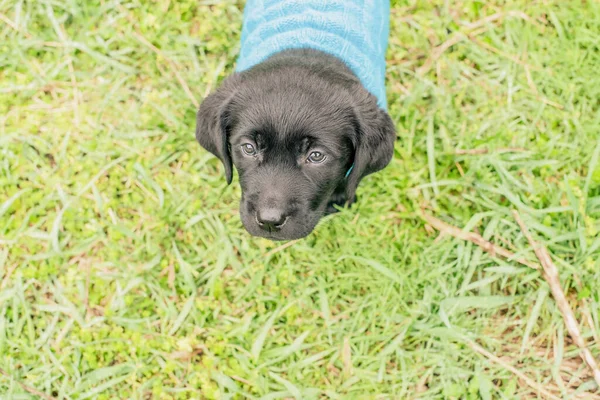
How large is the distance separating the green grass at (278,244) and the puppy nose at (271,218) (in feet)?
2.72

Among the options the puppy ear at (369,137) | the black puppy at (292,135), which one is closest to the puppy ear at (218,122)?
the black puppy at (292,135)

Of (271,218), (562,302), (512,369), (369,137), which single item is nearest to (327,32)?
(369,137)

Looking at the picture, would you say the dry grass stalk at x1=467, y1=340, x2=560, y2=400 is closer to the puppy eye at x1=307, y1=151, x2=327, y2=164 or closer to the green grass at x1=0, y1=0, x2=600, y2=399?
the green grass at x1=0, y1=0, x2=600, y2=399

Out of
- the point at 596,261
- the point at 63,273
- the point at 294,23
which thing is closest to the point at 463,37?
the point at 294,23

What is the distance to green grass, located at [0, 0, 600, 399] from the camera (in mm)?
3162

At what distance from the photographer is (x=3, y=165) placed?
3561mm

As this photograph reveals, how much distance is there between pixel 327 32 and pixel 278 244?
4.41ft

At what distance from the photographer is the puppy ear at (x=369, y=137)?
2574mm

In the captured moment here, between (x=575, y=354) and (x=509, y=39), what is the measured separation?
2245 millimetres

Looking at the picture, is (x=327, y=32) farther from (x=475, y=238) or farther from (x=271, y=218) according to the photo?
(x=475, y=238)

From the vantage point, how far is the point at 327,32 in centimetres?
286

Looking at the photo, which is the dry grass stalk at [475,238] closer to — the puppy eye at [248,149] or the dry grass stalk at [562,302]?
the dry grass stalk at [562,302]

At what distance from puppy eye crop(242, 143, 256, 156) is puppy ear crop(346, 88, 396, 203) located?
514 mm

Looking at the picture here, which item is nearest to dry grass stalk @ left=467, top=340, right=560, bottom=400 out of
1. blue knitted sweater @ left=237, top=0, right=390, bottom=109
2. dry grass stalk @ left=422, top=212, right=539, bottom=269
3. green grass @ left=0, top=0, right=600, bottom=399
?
green grass @ left=0, top=0, right=600, bottom=399
